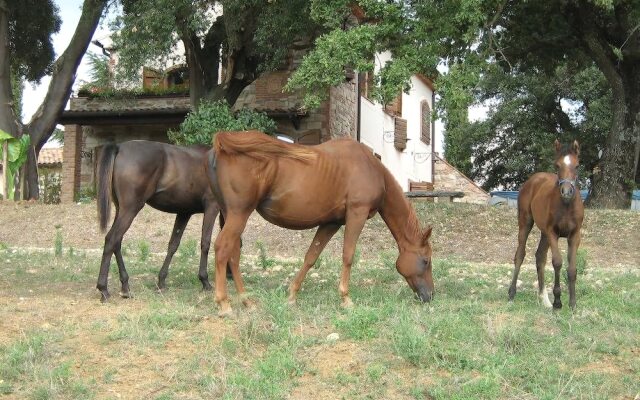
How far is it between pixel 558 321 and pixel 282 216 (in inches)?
111

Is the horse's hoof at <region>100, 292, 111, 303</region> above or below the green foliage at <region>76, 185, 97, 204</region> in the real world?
below

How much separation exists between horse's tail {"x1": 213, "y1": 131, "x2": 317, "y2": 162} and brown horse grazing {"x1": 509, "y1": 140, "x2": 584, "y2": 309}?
2.71 m

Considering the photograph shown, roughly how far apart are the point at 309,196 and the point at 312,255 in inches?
27.7

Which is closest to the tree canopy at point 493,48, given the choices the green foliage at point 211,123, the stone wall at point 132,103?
the green foliage at point 211,123

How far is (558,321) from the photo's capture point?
23.0ft

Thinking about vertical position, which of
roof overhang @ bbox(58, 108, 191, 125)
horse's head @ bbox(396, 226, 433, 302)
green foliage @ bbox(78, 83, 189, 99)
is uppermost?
green foliage @ bbox(78, 83, 189, 99)

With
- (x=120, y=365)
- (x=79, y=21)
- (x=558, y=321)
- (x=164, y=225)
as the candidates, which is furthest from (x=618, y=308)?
(x=79, y=21)

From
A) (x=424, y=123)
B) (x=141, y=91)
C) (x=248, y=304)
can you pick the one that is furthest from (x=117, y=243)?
(x=424, y=123)

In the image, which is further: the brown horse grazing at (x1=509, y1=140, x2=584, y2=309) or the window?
the window

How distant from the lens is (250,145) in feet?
24.5

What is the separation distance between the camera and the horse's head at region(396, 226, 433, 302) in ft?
26.5

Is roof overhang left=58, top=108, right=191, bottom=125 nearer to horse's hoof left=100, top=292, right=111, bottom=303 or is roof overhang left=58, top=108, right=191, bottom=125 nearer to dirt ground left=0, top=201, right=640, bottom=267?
dirt ground left=0, top=201, right=640, bottom=267

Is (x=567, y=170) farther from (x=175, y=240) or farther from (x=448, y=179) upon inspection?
(x=448, y=179)

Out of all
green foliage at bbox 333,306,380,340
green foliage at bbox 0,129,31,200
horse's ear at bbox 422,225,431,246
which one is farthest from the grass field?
green foliage at bbox 0,129,31,200
